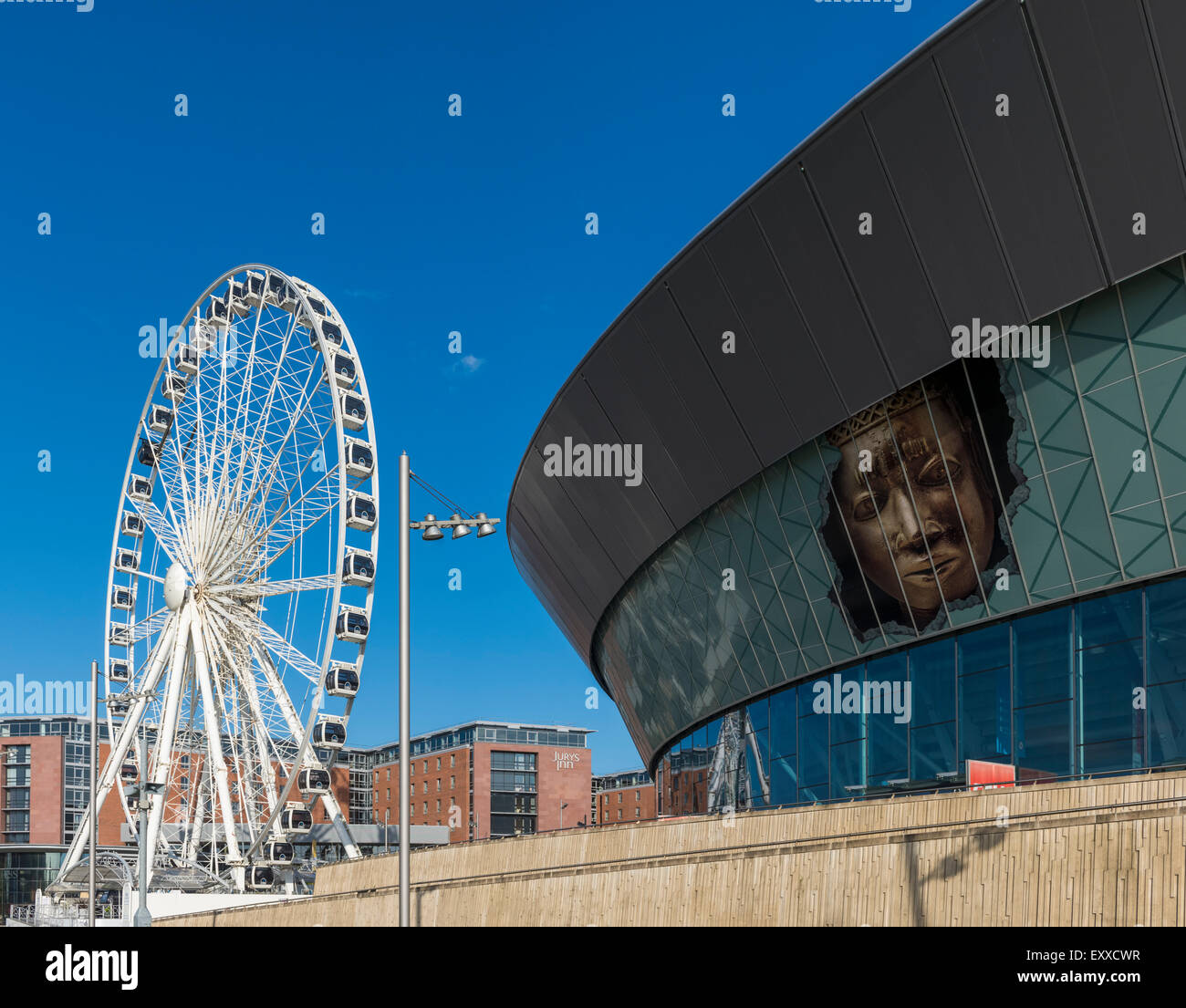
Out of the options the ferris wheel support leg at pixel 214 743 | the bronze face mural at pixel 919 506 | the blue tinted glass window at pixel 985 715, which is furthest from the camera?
the ferris wheel support leg at pixel 214 743

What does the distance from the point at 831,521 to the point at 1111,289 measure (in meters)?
7.84

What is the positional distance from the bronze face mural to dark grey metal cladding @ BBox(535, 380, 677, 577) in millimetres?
5979

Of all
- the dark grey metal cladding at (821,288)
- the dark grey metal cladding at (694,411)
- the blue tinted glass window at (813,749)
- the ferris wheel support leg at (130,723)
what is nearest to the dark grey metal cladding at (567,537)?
the dark grey metal cladding at (694,411)

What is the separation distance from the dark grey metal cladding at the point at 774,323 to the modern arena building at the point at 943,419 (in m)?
0.06

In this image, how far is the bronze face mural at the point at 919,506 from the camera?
2470 cm

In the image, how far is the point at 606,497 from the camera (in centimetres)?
3500

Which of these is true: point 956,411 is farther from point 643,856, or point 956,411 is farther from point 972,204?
point 643,856

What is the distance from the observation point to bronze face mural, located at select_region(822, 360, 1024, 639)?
24703 mm

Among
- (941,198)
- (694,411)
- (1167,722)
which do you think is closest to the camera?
(1167,722)

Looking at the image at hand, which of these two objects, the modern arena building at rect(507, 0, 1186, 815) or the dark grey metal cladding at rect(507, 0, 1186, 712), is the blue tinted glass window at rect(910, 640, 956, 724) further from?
the dark grey metal cladding at rect(507, 0, 1186, 712)

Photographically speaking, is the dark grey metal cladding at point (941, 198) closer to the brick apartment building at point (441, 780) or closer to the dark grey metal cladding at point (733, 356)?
the dark grey metal cladding at point (733, 356)

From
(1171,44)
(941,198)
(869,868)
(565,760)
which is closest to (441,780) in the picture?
(565,760)
